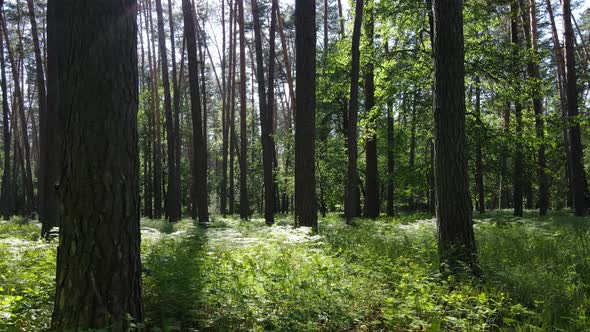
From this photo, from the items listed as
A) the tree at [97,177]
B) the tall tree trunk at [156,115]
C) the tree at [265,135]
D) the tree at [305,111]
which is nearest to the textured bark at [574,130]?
the tree at [265,135]

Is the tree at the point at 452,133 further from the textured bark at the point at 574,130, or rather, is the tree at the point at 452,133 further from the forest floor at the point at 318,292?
the textured bark at the point at 574,130

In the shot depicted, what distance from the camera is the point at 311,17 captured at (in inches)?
336

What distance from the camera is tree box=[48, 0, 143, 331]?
3094mm

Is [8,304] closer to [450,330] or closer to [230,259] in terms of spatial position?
[230,259]

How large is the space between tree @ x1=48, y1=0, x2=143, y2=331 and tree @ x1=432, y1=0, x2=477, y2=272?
402cm

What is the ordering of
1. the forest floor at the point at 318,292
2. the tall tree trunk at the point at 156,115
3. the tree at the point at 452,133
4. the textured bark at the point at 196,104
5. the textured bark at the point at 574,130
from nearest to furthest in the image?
the forest floor at the point at 318,292 < the tree at the point at 452,133 < the textured bark at the point at 196,104 < the textured bark at the point at 574,130 < the tall tree trunk at the point at 156,115

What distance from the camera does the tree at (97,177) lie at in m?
3.09

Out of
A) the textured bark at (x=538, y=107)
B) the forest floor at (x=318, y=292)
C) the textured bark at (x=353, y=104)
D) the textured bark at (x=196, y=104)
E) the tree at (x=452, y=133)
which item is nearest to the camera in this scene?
the forest floor at (x=318, y=292)

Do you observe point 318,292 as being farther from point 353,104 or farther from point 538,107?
point 538,107

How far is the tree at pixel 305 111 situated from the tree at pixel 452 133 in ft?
11.2

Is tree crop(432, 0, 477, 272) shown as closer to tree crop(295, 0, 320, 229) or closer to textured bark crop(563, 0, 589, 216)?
tree crop(295, 0, 320, 229)

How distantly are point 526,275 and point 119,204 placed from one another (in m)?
4.73

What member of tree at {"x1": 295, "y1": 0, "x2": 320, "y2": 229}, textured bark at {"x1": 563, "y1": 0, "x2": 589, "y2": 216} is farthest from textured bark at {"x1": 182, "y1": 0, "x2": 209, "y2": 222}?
textured bark at {"x1": 563, "y1": 0, "x2": 589, "y2": 216}

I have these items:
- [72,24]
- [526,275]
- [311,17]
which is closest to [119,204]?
[72,24]
